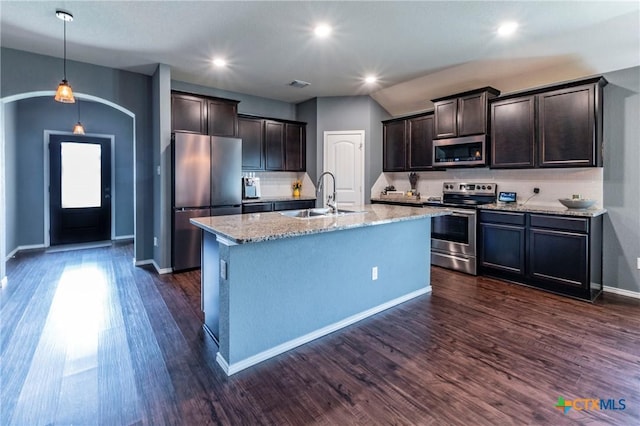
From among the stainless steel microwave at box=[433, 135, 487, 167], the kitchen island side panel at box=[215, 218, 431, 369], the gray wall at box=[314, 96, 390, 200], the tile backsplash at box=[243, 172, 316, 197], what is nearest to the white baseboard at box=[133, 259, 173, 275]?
the tile backsplash at box=[243, 172, 316, 197]

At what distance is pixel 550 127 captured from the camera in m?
3.77

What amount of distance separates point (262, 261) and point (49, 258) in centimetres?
487

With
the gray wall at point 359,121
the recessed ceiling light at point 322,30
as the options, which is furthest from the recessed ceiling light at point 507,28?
the gray wall at point 359,121

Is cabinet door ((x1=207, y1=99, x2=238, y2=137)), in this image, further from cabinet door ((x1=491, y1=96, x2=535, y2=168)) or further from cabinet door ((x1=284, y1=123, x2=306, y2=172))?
cabinet door ((x1=491, y1=96, x2=535, y2=168))

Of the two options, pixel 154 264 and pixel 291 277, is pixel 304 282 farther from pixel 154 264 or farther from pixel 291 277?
pixel 154 264

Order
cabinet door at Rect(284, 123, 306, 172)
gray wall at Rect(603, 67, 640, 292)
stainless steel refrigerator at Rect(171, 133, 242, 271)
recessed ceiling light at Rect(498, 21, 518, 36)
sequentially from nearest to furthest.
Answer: recessed ceiling light at Rect(498, 21, 518, 36) < gray wall at Rect(603, 67, 640, 292) < stainless steel refrigerator at Rect(171, 133, 242, 271) < cabinet door at Rect(284, 123, 306, 172)

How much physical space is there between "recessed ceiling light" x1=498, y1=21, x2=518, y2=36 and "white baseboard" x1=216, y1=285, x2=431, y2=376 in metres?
2.82

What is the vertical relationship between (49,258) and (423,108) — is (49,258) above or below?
below

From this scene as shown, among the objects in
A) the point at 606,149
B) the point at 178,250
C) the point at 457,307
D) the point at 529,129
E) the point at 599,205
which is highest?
the point at 529,129

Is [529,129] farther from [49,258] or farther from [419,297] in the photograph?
[49,258]

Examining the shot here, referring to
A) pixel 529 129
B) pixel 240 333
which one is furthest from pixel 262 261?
pixel 529 129

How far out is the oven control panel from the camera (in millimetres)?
4594

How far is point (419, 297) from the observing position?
3.48 meters

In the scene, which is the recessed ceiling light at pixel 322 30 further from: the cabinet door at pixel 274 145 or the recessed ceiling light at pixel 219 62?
the cabinet door at pixel 274 145
